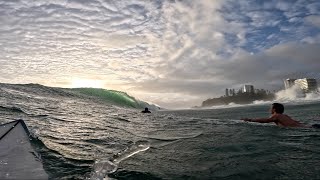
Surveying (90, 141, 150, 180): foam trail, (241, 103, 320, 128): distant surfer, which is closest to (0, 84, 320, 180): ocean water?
(90, 141, 150, 180): foam trail

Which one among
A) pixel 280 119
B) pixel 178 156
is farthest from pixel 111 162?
pixel 280 119

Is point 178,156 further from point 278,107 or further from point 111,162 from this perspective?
point 278,107

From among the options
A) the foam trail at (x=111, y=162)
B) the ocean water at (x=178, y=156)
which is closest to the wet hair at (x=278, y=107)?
the ocean water at (x=178, y=156)

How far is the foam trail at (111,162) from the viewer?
5121 millimetres

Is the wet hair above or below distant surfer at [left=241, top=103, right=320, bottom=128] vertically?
above

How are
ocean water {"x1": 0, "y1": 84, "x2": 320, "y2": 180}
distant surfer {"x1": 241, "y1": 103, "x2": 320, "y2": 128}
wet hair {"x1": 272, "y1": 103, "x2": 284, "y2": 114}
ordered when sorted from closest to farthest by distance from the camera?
ocean water {"x1": 0, "y1": 84, "x2": 320, "y2": 180}
distant surfer {"x1": 241, "y1": 103, "x2": 320, "y2": 128}
wet hair {"x1": 272, "y1": 103, "x2": 284, "y2": 114}

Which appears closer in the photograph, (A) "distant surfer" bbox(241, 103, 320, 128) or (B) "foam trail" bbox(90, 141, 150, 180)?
(B) "foam trail" bbox(90, 141, 150, 180)

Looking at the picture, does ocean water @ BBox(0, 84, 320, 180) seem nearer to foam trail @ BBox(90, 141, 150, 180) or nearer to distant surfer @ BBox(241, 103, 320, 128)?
foam trail @ BBox(90, 141, 150, 180)

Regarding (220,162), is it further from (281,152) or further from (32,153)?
(32,153)

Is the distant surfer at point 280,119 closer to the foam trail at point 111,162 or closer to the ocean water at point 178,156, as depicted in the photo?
the ocean water at point 178,156

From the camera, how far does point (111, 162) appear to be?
237 inches

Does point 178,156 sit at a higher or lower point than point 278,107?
lower

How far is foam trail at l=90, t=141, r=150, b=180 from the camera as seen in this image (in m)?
5.12

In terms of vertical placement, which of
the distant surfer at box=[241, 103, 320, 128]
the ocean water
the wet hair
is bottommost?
the ocean water
